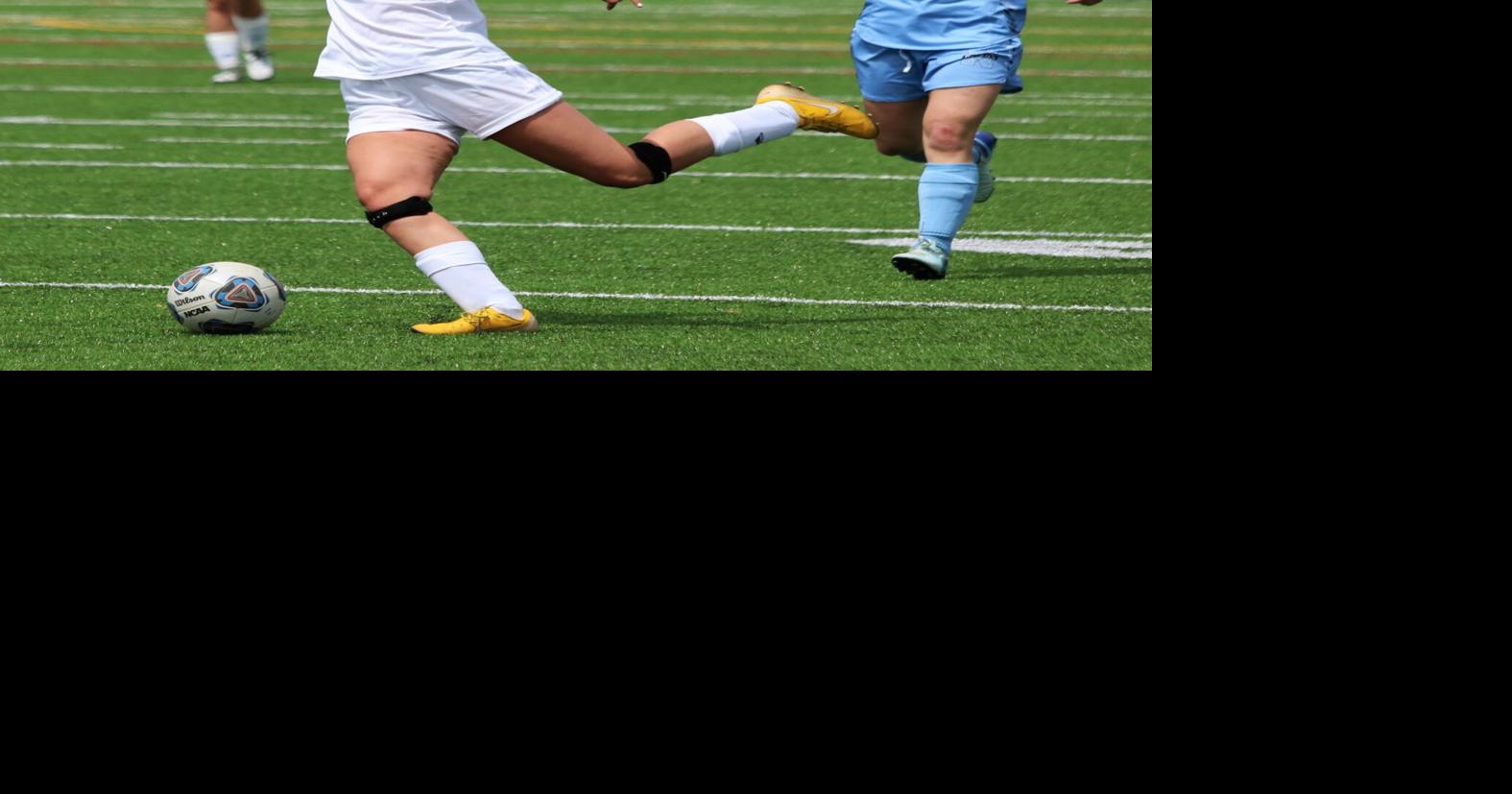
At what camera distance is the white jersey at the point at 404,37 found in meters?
6.32

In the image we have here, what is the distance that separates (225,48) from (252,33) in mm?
342

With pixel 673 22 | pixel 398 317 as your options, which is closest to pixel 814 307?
pixel 398 317

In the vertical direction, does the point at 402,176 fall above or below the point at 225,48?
above

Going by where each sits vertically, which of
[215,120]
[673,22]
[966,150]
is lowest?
[673,22]

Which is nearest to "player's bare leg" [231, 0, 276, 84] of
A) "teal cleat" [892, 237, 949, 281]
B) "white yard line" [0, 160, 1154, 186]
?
"white yard line" [0, 160, 1154, 186]

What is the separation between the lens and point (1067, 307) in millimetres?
7125

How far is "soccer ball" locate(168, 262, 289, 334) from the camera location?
6.41 meters

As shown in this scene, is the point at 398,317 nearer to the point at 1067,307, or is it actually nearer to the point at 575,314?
the point at 575,314

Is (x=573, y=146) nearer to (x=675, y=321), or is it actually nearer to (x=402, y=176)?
(x=402, y=176)

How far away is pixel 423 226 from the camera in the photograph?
646 cm

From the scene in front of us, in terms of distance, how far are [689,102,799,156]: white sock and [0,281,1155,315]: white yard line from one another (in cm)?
54

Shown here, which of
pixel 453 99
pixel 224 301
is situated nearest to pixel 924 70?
pixel 453 99

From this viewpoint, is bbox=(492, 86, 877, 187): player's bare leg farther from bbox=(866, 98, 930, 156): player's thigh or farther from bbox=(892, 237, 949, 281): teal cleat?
bbox=(866, 98, 930, 156): player's thigh

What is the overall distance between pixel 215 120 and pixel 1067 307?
846 cm
